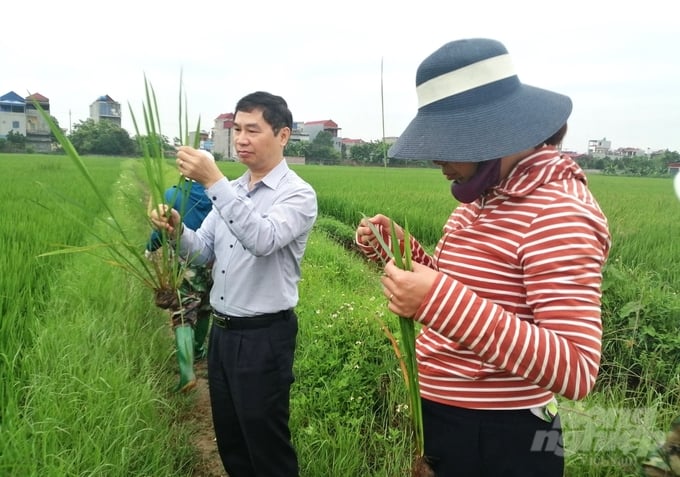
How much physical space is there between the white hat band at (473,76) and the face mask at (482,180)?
0.49 feet

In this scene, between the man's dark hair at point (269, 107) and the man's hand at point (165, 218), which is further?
the man's dark hair at point (269, 107)

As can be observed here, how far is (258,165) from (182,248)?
0.42 meters

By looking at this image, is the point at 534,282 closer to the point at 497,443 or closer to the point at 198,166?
the point at 497,443

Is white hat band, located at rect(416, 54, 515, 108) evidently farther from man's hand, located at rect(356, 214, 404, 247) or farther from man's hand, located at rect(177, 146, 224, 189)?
man's hand, located at rect(177, 146, 224, 189)

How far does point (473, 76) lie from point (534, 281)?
393 mm

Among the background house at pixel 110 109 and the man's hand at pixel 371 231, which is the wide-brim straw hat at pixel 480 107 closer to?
the man's hand at pixel 371 231

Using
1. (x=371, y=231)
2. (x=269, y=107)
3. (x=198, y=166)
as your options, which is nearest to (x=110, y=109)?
(x=269, y=107)

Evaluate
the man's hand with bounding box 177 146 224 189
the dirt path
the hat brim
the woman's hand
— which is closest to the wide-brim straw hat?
the hat brim

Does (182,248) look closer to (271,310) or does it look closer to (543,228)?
(271,310)

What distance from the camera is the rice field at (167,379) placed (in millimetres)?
1639

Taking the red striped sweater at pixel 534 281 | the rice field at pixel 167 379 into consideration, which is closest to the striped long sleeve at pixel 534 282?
the red striped sweater at pixel 534 281

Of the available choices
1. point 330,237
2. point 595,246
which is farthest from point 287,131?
point 330,237

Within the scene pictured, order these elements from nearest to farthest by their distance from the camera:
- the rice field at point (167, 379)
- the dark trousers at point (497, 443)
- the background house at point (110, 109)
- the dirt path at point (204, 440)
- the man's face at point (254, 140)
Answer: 1. the dark trousers at point (497, 443)
2. the rice field at point (167, 379)
3. the man's face at point (254, 140)
4. the dirt path at point (204, 440)
5. the background house at point (110, 109)

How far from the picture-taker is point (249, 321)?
169cm
